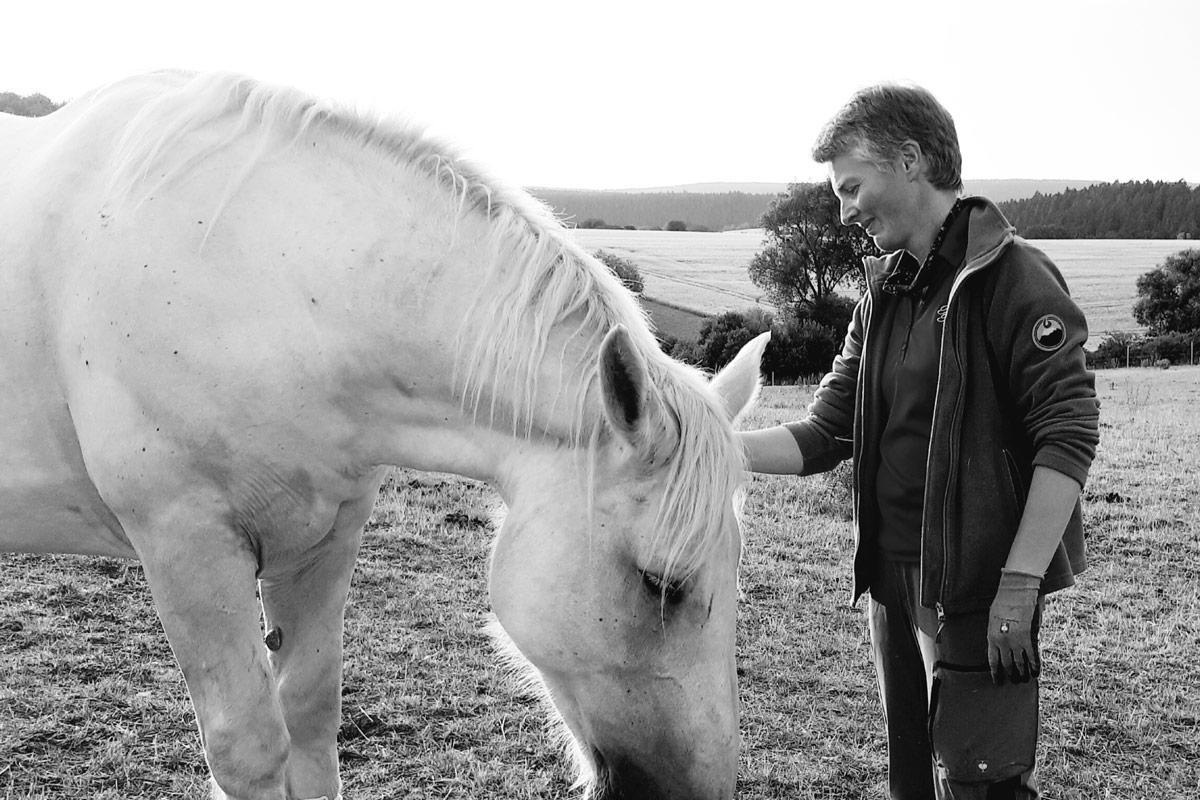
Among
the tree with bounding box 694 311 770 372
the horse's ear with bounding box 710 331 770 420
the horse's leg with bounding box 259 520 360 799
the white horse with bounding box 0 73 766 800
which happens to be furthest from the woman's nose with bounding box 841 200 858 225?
the tree with bounding box 694 311 770 372

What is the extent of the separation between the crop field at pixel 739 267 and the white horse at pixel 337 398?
116 feet

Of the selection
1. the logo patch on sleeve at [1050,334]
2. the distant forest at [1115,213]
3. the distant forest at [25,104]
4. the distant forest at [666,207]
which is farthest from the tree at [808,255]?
the logo patch on sleeve at [1050,334]

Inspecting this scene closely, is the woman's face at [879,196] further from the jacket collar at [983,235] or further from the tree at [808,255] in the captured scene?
the tree at [808,255]

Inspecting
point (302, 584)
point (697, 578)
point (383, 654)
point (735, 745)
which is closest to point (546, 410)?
point (697, 578)

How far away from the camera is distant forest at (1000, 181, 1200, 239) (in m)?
71.0

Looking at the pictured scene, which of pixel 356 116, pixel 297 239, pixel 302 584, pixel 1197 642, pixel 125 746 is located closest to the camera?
pixel 297 239

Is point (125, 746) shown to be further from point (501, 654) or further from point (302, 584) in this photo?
point (501, 654)

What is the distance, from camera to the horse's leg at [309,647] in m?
2.71

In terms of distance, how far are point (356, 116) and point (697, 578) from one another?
1.39 metres

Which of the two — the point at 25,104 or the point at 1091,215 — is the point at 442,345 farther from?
the point at 1091,215

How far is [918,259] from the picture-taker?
2527 mm

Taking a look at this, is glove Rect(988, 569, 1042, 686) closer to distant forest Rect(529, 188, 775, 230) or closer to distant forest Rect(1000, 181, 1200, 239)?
distant forest Rect(1000, 181, 1200, 239)

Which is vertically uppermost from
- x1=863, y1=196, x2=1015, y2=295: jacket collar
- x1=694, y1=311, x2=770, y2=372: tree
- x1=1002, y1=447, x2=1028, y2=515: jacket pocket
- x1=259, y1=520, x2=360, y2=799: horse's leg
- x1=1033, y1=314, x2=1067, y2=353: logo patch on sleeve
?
x1=863, y1=196, x2=1015, y2=295: jacket collar

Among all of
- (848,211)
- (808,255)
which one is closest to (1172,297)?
(808,255)
